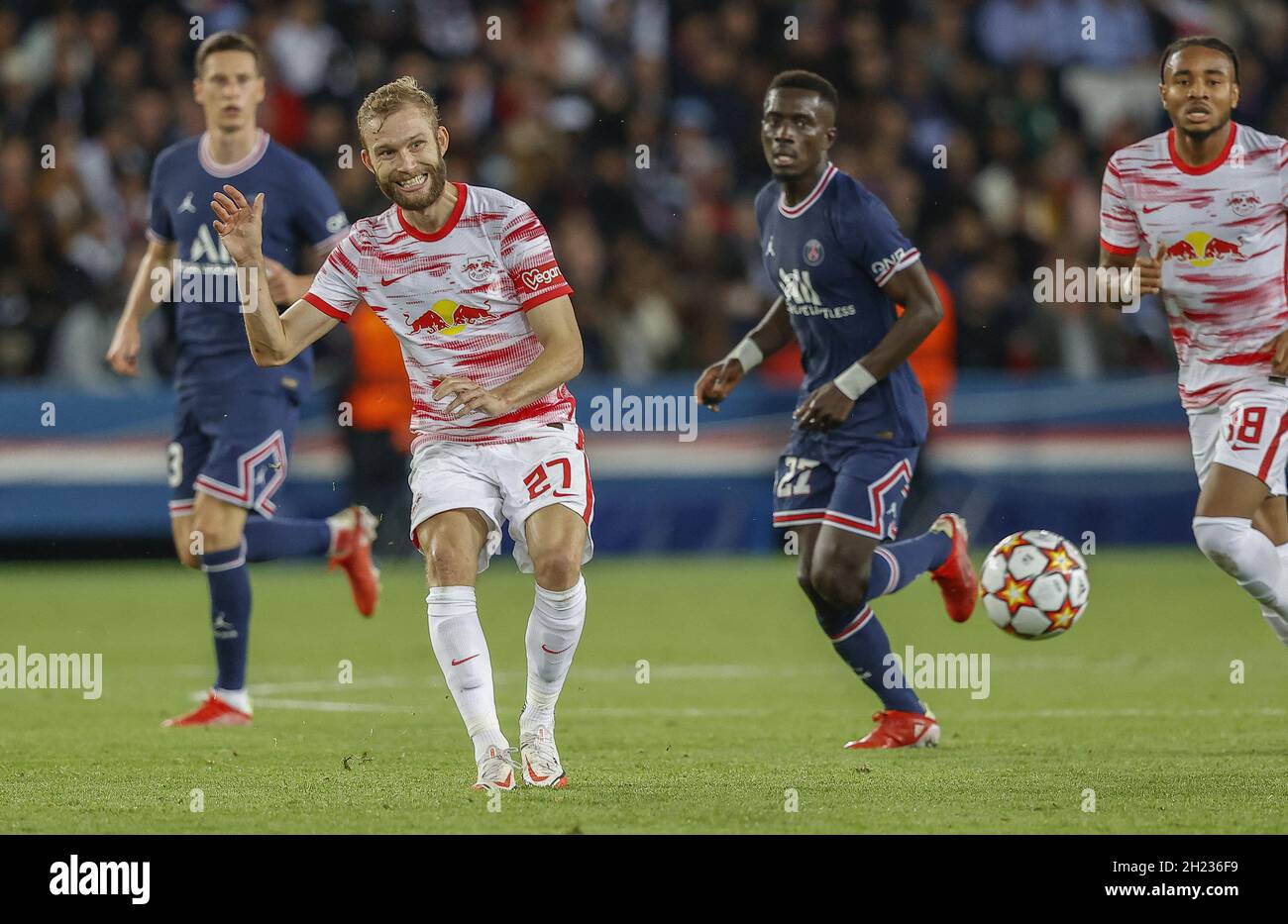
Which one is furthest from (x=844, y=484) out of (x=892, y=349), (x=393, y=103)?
(x=393, y=103)

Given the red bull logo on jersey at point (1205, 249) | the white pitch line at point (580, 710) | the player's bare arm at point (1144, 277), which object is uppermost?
the red bull logo on jersey at point (1205, 249)

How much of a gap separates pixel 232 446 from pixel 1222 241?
408 centimetres

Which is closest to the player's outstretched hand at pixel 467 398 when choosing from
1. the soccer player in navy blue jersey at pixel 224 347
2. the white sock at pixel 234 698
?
the soccer player in navy blue jersey at pixel 224 347

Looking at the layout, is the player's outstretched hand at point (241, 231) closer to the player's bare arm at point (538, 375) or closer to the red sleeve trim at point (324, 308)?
the red sleeve trim at point (324, 308)

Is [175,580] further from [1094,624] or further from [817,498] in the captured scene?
[817,498]

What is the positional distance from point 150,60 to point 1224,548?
503 inches

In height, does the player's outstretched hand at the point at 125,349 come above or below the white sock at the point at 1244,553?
above

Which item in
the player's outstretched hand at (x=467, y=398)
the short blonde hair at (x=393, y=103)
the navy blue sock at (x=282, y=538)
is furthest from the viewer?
the navy blue sock at (x=282, y=538)

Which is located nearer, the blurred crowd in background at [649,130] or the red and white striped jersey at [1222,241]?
the red and white striped jersey at [1222,241]

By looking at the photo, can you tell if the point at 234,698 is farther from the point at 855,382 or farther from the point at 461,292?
the point at 855,382

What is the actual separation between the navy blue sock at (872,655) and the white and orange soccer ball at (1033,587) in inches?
17.8

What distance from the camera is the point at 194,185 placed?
8.46 metres

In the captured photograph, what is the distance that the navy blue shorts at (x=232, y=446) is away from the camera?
8.31m

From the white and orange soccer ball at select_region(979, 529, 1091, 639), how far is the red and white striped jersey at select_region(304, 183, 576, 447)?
207cm
